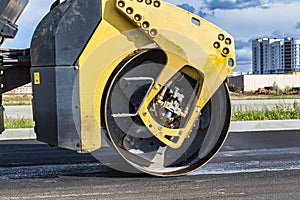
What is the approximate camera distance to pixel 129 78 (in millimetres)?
4527

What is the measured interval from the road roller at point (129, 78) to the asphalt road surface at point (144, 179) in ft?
0.94

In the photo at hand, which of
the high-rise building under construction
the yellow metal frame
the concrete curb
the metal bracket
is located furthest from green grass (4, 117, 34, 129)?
the high-rise building under construction

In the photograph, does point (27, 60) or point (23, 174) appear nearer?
point (27, 60)

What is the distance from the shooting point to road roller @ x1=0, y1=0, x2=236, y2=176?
4.20 meters

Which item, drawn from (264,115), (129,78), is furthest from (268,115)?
(129,78)

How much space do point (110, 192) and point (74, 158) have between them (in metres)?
1.84

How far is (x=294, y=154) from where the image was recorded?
20.5 feet

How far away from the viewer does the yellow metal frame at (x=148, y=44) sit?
13.8ft

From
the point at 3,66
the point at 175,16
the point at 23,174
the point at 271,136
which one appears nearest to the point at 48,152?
the point at 23,174

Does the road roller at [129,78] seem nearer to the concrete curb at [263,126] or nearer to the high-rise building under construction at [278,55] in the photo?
the concrete curb at [263,126]

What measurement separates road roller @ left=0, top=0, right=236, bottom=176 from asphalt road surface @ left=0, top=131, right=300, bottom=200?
287 mm

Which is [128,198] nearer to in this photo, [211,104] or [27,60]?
[211,104]

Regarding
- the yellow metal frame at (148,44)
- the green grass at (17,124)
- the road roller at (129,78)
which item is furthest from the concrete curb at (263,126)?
the yellow metal frame at (148,44)

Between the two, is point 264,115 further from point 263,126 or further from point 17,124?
point 17,124
